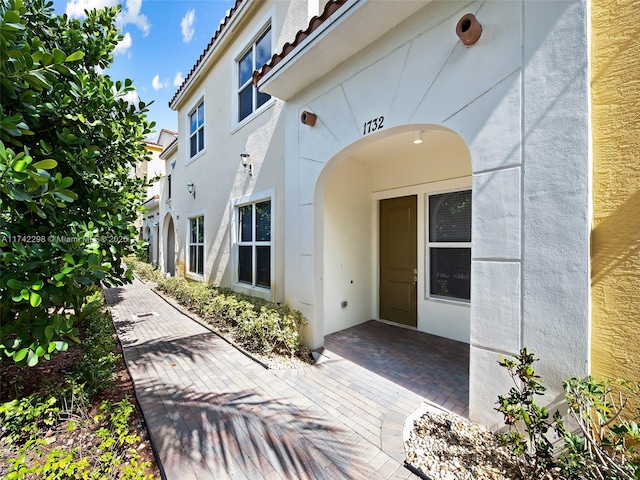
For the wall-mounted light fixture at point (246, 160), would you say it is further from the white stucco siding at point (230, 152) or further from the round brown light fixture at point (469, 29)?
the round brown light fixture at point (469, 29)

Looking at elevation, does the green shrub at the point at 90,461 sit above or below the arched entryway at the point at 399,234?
below

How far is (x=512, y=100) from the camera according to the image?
8.99 feet

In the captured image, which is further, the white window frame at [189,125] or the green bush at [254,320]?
the white window frame at [189,125]

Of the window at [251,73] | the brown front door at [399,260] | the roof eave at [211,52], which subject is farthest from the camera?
the roof eave at [211,52]

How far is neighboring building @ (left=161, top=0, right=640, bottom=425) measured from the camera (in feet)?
7.97

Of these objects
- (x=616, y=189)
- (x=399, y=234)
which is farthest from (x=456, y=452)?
(x=399, y=234)

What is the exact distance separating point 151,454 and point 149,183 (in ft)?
13.6

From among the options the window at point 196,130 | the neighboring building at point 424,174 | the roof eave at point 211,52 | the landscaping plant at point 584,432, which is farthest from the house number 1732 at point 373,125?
the window at point 196,130

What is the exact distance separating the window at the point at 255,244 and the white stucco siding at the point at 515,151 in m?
4.15

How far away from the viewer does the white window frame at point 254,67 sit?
6590 mm

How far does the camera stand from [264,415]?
342 centimetres

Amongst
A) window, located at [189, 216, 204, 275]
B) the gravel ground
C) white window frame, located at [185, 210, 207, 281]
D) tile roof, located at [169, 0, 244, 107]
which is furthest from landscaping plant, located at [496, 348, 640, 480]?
window, located at [189, 216, 204, 275]

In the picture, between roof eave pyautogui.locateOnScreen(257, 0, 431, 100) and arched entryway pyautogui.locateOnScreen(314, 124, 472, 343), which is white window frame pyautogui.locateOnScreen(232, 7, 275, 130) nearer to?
roof eave pyautogui.locateOnScreen(257, 0, 431, 100)

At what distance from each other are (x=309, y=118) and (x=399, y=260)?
159 inches
